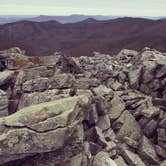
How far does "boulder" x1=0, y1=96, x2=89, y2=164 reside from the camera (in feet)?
84.5

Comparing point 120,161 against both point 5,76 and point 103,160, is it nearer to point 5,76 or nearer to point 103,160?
point 103,160

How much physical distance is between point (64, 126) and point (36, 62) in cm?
→ 1599

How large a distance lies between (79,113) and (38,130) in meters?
3.74

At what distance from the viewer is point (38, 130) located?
26359mm

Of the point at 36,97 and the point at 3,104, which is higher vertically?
the point at 36,97

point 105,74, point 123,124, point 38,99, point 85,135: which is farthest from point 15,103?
point 105,74

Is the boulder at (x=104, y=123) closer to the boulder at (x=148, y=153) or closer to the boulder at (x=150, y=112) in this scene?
the boulder at (x=148, y=153)

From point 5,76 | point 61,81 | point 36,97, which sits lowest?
point 36,97

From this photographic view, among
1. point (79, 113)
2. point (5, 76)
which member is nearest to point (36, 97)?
point (5, 76)

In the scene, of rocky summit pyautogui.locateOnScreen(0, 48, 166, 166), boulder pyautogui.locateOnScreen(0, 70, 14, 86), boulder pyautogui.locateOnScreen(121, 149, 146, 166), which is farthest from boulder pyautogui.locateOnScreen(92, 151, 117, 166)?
boulder pyautogui.locateOnScreen(0, 70, 14, 86)

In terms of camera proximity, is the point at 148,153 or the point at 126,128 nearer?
the point at 148,153

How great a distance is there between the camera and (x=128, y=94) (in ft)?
130

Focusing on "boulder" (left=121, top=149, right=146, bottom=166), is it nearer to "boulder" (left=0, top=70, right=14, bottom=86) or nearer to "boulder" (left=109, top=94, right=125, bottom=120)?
"boulder" (left=109, top=94, right=125, bottom=120)

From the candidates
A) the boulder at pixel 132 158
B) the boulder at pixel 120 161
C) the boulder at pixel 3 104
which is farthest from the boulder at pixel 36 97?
the boulder at pixel 132 158
